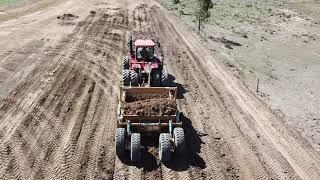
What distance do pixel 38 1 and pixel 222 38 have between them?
2000 cm

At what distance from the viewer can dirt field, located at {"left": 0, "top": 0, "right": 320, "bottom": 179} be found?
15398 millimetres

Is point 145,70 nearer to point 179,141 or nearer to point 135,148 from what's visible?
point 179,141

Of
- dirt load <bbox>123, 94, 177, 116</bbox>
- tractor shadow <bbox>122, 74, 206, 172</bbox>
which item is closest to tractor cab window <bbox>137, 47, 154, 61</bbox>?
dirt load <bbox>123, 94, 177, 116</bbox>

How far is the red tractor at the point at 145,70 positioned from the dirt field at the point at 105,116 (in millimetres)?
1315

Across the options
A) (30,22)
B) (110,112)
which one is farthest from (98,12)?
(110,112)

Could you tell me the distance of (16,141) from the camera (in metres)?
16.7

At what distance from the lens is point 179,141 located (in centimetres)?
1551

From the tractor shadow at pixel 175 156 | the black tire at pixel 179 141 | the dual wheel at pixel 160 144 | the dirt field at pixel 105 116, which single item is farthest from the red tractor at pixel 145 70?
the dual wheel at pixel 160 144

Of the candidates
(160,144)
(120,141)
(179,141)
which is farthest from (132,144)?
(179,141)

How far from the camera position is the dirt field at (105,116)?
15.4 m

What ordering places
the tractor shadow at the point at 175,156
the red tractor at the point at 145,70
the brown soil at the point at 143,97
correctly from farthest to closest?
the red tractor at the point at 145,70 → the brown soil at the point at 143,97 → the tractor shadow at the point at 175,156

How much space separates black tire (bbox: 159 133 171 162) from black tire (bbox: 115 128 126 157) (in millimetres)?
1328

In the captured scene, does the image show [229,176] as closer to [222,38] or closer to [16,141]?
[16,141]

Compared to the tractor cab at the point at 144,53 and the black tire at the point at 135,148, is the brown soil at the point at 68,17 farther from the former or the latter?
the black tire at the point at 135,148
